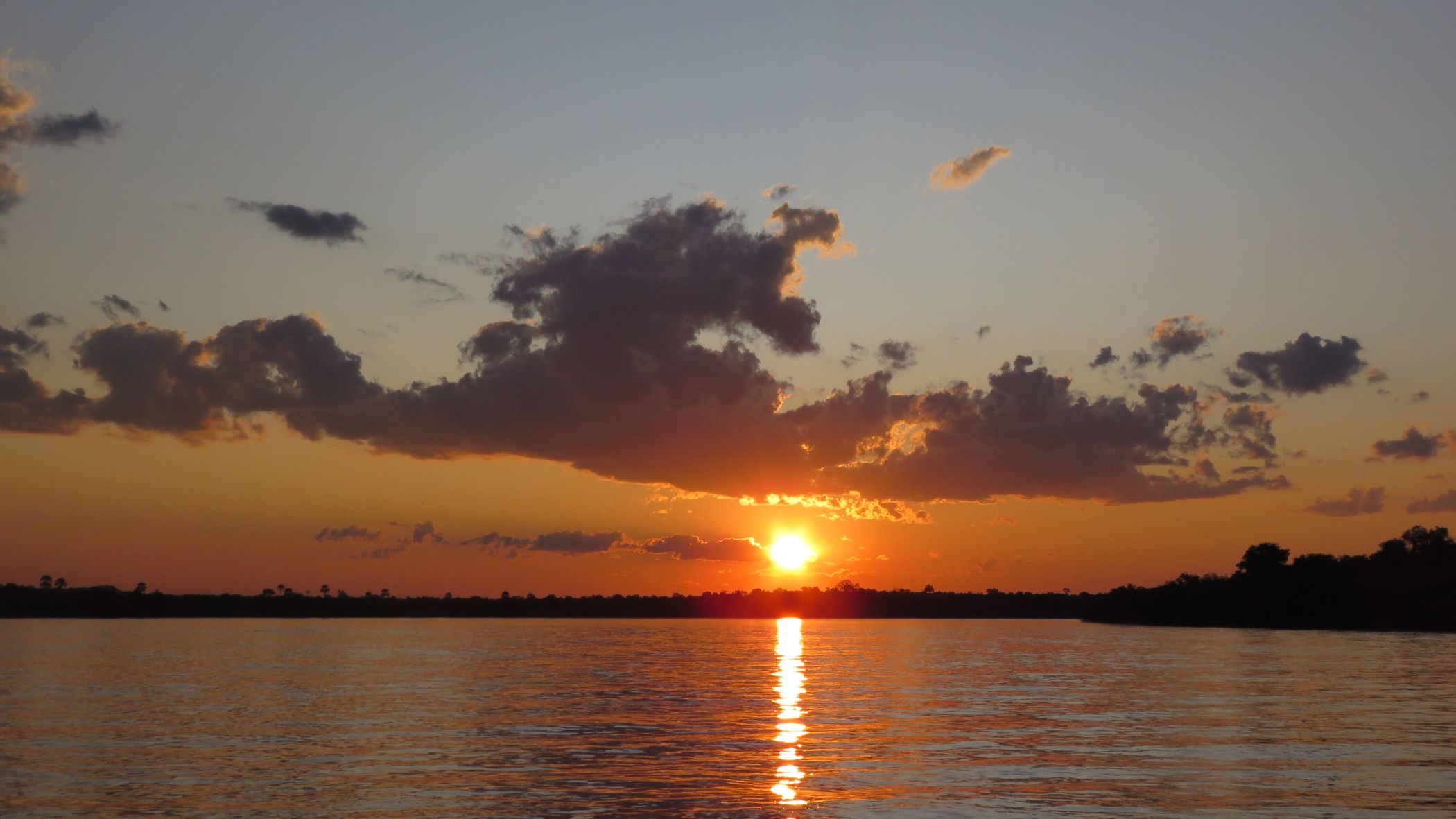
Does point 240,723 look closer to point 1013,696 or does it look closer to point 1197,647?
point 1013,696

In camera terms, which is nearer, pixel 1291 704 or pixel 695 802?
pixel 695 802

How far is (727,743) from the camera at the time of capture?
54812 millimetres

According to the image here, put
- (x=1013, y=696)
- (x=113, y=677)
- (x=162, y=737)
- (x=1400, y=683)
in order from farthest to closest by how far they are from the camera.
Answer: (x=113, y=677), (x=1400, y=683), (x=1013, y=696), (x=162, y=737)

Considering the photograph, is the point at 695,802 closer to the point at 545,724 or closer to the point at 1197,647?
the point at 545,724

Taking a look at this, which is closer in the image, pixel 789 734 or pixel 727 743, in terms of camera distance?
pixel 727 743

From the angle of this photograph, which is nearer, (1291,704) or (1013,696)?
(1291,704)

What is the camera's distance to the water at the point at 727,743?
38812 mm

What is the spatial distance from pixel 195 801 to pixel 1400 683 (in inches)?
3446

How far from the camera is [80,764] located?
156ft

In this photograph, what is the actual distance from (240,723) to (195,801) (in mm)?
26595

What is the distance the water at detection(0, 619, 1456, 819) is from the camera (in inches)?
1528

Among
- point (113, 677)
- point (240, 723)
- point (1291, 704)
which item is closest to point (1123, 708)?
point (1291, 704)

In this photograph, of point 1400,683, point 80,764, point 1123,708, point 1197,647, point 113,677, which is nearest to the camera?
point 80,764

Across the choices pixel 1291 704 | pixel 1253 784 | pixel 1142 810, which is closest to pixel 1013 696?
pixel 1291 704
